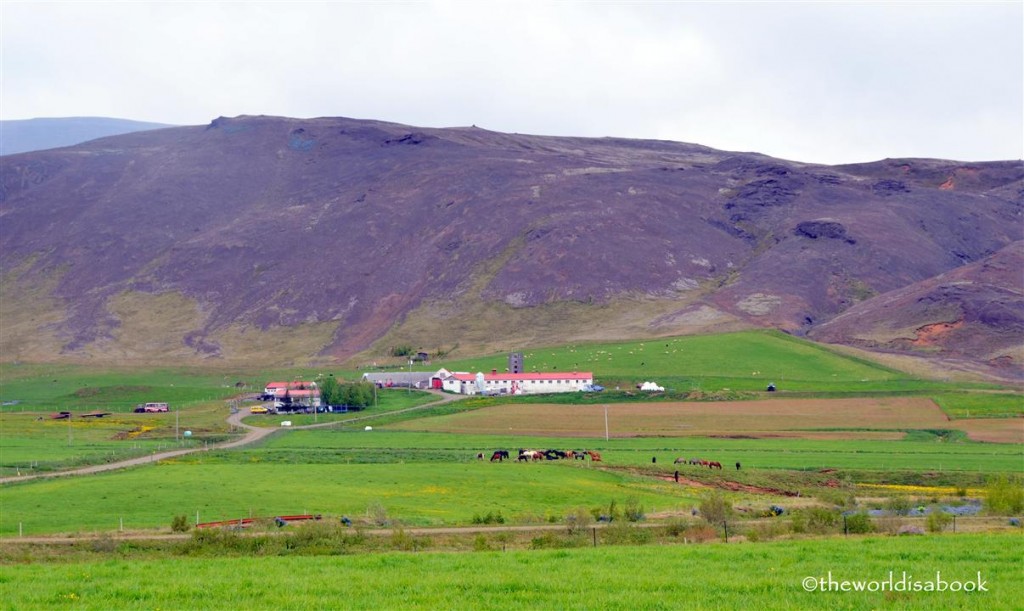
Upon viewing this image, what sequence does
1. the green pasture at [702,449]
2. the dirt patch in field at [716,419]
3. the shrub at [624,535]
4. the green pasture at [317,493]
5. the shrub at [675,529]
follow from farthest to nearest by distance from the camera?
the dirt patch in field at [716,419], the green pasture at [702,449], the green pasture at [317,493], the shrub at [675,529], the shrub at [624,535]

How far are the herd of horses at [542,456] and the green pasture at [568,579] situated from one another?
38561 millimetres

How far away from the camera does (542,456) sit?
222 ft

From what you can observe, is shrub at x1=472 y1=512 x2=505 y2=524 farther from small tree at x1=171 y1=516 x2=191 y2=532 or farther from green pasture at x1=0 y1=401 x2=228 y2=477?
green pasture at x1=0 y1=401 x2=228 y2=477

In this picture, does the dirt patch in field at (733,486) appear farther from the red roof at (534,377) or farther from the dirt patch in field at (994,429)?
the red roof at (534,377)

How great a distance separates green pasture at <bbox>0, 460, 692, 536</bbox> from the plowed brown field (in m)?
29.1

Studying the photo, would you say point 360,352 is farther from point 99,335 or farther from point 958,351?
point 958,351

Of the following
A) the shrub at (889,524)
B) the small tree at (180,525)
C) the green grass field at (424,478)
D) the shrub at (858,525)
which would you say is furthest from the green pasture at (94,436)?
the shrub at (889,524)

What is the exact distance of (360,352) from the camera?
6580 inches

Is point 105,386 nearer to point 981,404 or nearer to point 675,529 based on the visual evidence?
point 981,404

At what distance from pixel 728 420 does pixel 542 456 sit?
29.4 meters

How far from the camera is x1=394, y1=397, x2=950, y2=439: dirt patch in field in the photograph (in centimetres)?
8731

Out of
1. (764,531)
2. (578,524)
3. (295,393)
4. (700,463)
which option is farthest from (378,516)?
(295,393)

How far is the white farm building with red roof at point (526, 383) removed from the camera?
119 meters

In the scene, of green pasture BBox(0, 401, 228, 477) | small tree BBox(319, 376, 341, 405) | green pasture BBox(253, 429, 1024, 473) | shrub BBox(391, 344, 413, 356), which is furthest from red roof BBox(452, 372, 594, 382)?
shrub BBox(391, 344, 413, 356)
